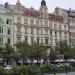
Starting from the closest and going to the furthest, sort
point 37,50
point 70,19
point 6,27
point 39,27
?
point 37,50 < point 6,27 < point 39,27 < point 70,19

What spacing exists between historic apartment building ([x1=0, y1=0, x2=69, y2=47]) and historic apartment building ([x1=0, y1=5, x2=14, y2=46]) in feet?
2.39

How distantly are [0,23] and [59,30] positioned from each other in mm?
19226

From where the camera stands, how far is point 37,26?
8288 cm

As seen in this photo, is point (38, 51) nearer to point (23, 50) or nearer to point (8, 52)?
point (23, 50)

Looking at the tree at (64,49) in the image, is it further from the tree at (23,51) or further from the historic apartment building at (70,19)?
the historic apartment building at (70,19)

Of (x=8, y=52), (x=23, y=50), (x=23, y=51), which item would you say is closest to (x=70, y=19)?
(x=23, y=50)

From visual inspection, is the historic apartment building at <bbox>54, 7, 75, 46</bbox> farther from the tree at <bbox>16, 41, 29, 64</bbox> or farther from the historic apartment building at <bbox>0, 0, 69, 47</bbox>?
the tree at <bbox>16, 41, 29, 64</bbox>

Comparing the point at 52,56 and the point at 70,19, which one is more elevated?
the point at 70,19

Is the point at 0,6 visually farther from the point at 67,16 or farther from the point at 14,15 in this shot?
the point at 67,16

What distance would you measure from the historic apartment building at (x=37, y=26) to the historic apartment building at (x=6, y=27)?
73 centimetres

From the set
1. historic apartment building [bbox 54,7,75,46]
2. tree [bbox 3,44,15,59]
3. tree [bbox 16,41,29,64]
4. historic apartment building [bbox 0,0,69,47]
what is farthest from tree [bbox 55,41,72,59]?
tree [bbox 3,44,15,59]

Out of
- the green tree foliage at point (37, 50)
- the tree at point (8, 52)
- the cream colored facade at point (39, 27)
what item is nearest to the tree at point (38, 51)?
the green tree foliage at point (37, 50)

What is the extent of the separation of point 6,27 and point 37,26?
30.6ft

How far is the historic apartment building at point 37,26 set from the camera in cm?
7862
